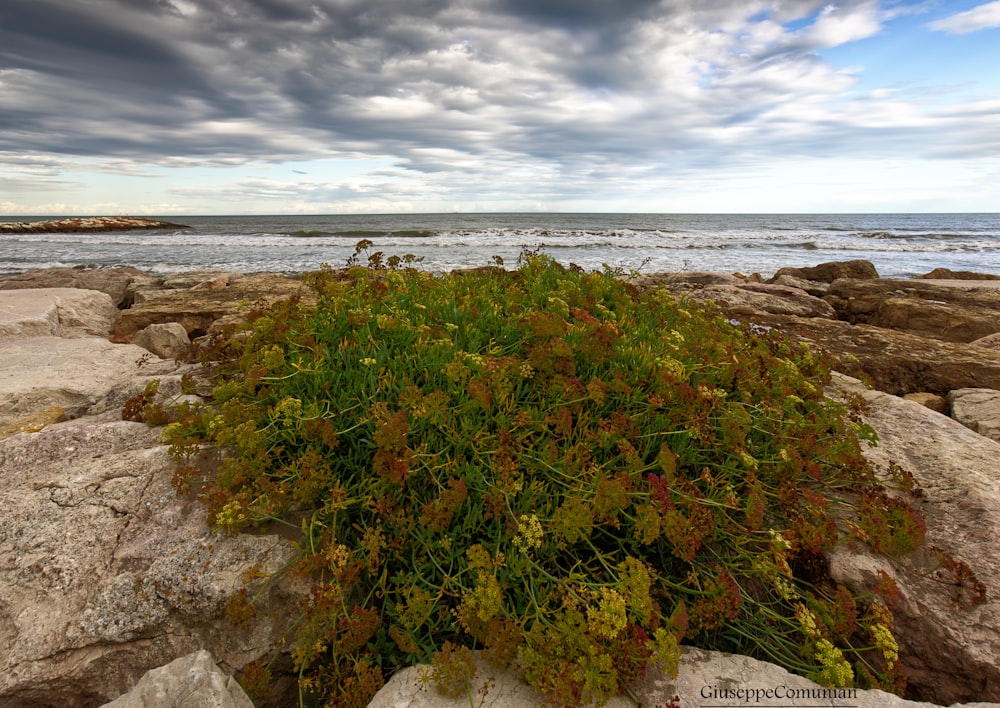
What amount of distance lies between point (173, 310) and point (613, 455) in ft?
22.6

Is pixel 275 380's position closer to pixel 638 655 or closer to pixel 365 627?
pixel 365 627

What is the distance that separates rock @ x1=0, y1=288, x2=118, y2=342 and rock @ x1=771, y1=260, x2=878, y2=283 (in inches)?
635

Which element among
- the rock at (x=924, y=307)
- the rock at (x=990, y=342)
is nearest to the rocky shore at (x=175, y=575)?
the rock at (x=990, y=342)

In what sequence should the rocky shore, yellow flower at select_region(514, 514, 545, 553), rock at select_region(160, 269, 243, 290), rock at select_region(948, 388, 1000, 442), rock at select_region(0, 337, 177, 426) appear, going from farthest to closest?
1. rock at select_region(160, 269, 243, 290)
2. rock at select_region(948, 388, 1000, 442)
3. rock at select_region(0, 337, 177, 426)
4. yellow flower at select_region(514, 514, 545, 553)
5. the rocky shore

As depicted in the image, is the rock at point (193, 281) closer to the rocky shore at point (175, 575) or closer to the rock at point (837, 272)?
the rocky shore at point (175, 575)

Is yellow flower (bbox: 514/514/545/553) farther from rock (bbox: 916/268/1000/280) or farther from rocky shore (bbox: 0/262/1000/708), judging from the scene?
rock (bbox: 916/268/1000/280)

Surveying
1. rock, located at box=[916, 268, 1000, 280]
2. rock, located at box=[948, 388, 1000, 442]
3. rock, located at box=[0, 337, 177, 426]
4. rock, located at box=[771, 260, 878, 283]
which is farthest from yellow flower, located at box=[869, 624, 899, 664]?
rock, located at box=[916, 268, 1000, 280]

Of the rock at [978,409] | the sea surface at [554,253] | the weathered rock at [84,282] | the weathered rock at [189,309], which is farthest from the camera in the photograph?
the sea surface at [554,253]

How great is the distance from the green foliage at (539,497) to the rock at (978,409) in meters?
1.60

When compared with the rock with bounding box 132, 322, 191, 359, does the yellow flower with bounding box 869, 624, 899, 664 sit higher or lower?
lower

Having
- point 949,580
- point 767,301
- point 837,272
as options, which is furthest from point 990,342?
point 837,272

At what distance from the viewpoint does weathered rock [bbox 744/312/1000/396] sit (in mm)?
4910

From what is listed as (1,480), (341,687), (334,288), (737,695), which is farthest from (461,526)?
(1,480)

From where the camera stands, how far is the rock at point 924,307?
734cm
